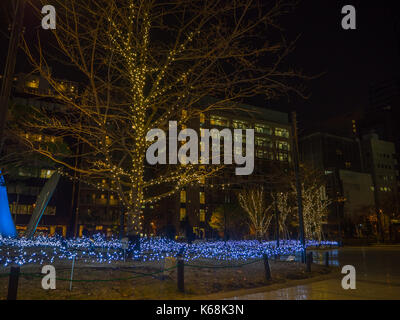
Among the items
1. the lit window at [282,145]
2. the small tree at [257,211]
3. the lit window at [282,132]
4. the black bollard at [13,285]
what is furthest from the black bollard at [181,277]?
the lit window at [282,132]

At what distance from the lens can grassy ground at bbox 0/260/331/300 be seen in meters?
6.55

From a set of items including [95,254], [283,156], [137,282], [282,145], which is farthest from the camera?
[283,156]

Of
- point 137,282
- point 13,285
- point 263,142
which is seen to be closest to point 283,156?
point 263,142

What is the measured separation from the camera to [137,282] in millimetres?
7699

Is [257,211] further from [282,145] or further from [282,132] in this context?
[282,132]

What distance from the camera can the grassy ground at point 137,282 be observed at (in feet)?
21.5

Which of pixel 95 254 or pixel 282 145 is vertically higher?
pixel 282 145

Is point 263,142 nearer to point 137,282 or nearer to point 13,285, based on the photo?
point 137,282

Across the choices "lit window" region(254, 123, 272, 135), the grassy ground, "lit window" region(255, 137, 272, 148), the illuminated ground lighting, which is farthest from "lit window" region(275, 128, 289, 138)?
the grassy ground

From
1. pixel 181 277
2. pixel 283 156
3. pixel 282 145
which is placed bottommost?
pixel 181 277

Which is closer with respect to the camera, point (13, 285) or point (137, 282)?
point (13, 285)

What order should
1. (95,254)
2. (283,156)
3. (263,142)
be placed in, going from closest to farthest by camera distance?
1. (95,254)
2. (263,142)
3. (283,156)

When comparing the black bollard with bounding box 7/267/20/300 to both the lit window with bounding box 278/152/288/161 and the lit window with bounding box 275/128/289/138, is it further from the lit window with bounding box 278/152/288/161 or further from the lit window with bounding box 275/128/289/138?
the lit window with bounding box 275/128/289/138
